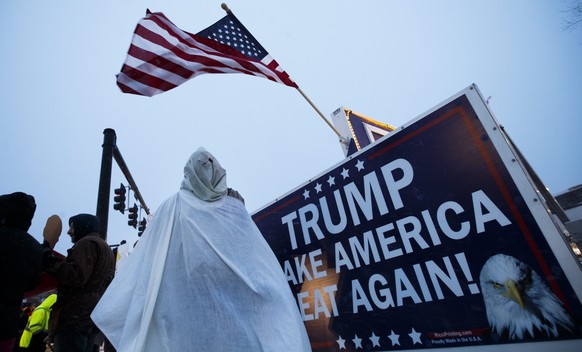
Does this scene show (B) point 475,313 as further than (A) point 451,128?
No

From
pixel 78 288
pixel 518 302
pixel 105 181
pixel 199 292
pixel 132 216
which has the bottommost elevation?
pixel 518 302

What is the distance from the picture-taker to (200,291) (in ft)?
6.32

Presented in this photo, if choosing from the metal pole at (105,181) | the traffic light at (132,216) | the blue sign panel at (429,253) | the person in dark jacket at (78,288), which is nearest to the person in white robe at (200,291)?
the blue sign panel at (429,253)

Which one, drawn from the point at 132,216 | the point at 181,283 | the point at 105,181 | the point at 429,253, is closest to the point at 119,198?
the point at 132,216

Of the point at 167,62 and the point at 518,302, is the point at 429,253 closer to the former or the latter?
the point at 518,302

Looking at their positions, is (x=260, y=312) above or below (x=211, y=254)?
below

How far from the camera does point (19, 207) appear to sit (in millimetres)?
2389

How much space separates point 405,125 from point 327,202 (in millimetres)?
848

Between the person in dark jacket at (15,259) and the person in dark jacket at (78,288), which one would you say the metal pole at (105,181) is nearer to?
the person in dark jacket at (78,288)

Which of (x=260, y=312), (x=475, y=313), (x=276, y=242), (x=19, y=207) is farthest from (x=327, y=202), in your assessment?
(x=19, y=207)

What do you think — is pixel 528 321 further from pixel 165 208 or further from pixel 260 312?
pixel 165 208

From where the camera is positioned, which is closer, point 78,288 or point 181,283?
point 181,283

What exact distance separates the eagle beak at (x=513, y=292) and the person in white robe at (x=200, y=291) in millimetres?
1192

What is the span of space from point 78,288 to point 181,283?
144 cm
